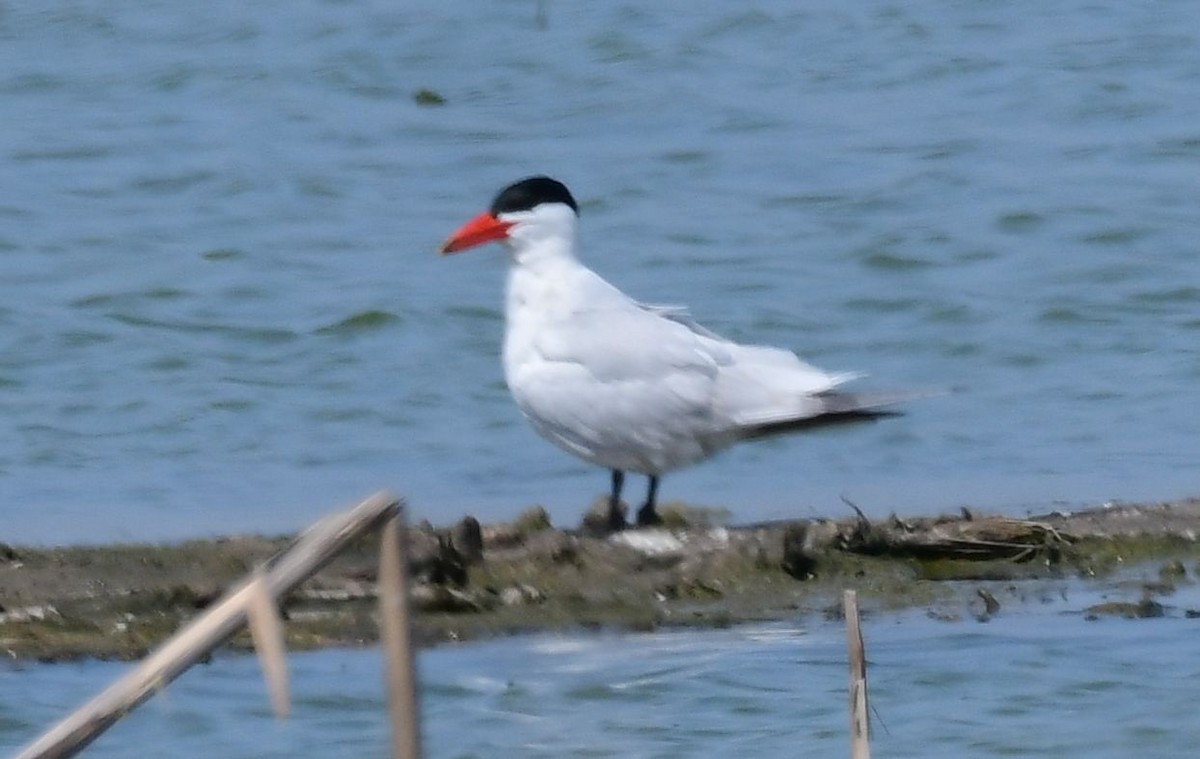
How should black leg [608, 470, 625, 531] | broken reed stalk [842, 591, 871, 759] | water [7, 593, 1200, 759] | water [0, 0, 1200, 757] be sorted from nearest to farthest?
broken reed stalk [842, 591, 871, 759] → water [7, 593, 1200, 759] → water [0, 0, 1200, 757] → black leg [608, 470, 625, 531]

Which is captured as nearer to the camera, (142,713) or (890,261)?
(142,713)

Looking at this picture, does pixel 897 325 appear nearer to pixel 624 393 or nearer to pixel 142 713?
pixel 624 393

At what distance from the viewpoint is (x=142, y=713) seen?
528cm

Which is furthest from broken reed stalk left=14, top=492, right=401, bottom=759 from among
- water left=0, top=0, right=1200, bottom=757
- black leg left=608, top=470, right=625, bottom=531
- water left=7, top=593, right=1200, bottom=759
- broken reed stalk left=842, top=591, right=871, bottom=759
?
black leg left=608, top=470, right=625, bottom=531

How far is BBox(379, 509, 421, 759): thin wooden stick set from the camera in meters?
2.26

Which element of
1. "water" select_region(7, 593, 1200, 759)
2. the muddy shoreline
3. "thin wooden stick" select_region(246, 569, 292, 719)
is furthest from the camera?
the muddy shoreline

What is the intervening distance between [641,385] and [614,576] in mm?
598

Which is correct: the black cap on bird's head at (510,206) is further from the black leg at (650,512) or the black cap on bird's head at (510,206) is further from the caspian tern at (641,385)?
the black leg at (650,512)

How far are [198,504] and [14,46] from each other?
9.87 metres

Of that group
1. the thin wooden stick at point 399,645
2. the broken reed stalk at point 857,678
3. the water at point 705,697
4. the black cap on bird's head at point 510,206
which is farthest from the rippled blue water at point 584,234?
the thin wooden stick at point 399,645

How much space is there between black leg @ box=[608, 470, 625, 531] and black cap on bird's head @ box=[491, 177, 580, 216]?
31.9 inches

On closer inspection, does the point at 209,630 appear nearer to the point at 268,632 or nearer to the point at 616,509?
the point at 268,632

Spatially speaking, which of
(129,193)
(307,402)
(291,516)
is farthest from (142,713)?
(129,193)

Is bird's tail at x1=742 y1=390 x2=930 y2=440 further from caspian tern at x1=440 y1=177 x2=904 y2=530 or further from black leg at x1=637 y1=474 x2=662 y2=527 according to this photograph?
black leg at x1=637 y1=474 x2=662 y2=527
